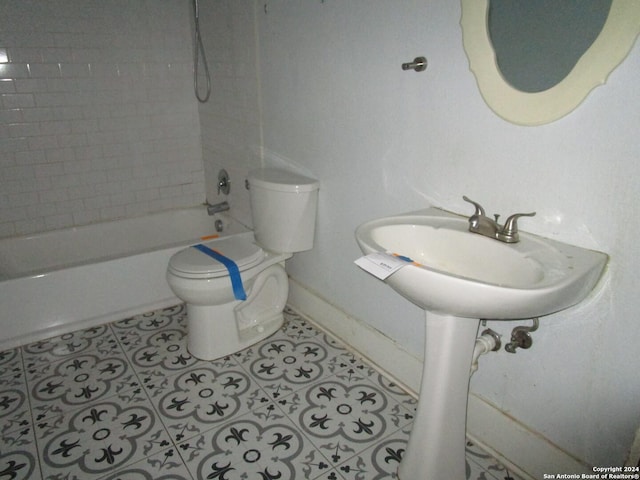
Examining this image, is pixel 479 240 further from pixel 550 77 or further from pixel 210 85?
pixel 210 85

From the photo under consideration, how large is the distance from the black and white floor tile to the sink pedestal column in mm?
156

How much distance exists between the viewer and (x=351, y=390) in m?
1.77

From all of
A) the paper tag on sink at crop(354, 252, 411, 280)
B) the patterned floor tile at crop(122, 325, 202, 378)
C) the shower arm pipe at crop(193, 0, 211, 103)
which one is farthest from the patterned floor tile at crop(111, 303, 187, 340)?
the paper tag on sink at crop(354, 252, 411, 280)

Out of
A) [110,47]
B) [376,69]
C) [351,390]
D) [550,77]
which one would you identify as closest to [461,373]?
[351,390]

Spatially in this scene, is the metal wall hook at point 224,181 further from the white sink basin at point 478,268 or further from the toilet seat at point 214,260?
the white sink basin at point 478,268

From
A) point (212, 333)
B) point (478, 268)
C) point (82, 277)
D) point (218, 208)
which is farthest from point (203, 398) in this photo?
point (218, 208)

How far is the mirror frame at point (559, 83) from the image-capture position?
0.95m

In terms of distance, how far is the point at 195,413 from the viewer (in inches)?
64.9

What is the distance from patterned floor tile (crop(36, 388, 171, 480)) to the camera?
1.42 m

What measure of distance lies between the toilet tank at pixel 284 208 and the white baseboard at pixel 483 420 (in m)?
0.37

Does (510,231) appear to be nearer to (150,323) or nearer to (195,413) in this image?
(195,413)

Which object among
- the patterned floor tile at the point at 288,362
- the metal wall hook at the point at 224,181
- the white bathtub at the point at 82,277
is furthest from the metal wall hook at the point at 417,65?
the metal wall hook at the point at 224,181

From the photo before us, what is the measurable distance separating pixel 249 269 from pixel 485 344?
1.07 meters

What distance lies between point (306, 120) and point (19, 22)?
1.68m
